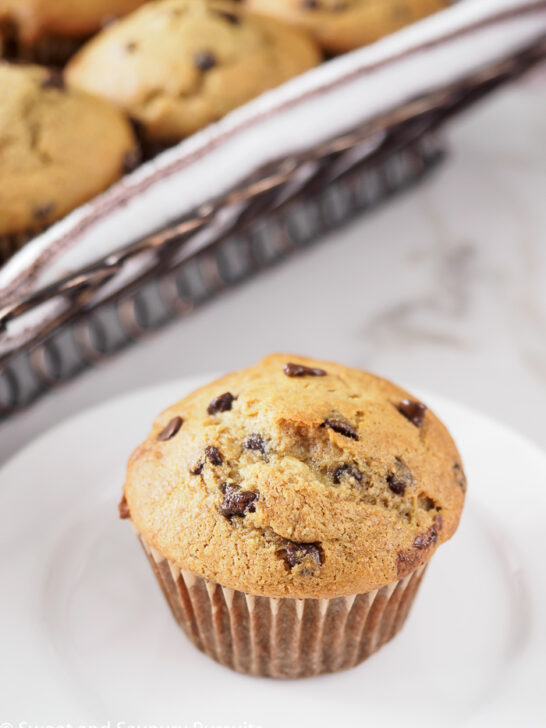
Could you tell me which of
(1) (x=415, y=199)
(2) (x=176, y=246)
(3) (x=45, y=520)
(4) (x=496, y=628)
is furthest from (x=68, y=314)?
(1) (x=415, y=199)

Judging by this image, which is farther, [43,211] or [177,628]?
[43,211]

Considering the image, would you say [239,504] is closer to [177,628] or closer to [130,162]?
[177,628]

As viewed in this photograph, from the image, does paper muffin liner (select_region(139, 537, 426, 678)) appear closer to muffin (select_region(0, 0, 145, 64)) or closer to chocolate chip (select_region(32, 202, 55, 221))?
chocolate chip (select_region(32, 202, 55, 221))

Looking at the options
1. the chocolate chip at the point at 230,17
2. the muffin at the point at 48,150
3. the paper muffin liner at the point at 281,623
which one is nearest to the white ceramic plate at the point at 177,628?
the paper muffin liner at the point at 281,623

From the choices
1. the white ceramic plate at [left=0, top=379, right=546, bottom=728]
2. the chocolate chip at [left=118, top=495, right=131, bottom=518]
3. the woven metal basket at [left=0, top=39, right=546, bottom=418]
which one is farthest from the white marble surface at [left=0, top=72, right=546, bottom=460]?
the chocolate chip at [left=118, top=495, right=131, bottom=518]

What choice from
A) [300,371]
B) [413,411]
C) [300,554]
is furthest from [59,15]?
[300,554]

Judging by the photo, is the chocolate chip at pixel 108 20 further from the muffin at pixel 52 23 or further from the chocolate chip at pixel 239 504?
the chocolate chip at pixel 239 504
